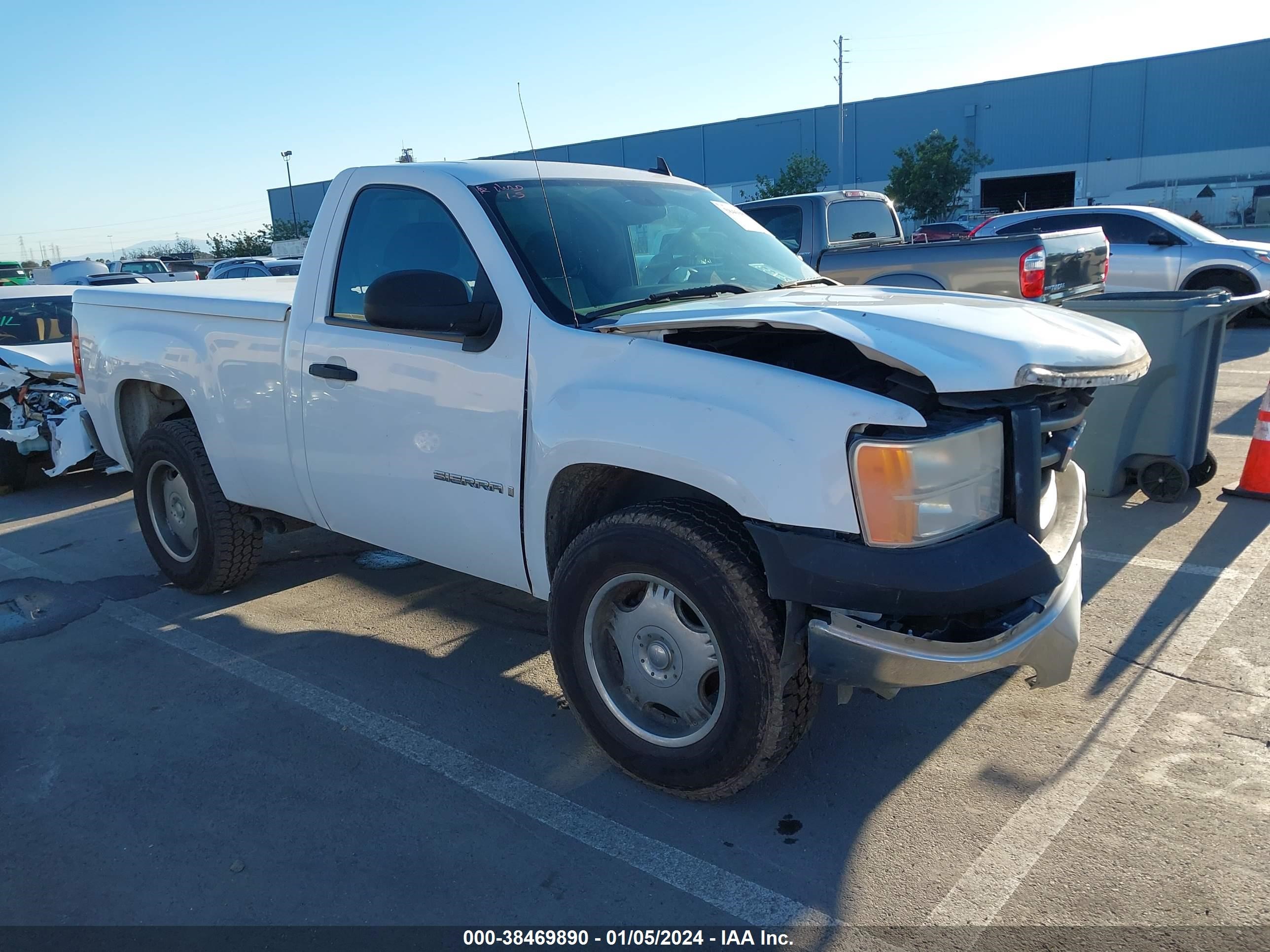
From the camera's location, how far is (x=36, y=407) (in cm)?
802

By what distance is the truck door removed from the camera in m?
3.55

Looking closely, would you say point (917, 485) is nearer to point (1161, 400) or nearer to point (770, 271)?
point (770, 271)

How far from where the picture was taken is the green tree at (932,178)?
40250 mm

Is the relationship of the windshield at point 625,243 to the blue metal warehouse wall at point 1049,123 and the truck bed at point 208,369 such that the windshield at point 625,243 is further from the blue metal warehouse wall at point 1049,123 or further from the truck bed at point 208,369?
the blue metal warehouse wall at point 1049,123

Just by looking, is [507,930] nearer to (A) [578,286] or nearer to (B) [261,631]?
(A) [578,286]

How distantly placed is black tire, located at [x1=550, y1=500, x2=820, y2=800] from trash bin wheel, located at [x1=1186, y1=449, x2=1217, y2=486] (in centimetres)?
471

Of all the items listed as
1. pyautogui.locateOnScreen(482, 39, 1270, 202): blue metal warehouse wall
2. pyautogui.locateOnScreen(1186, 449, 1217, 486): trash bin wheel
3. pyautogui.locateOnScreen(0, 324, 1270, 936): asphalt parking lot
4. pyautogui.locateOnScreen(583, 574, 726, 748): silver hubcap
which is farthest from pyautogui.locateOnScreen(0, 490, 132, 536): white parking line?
pyautogui.locateOnScreen(482, 39, 1270, 202): blue metal warehouse wall

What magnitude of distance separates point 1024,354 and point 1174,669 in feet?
6.65

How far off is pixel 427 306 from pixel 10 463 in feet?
21.2

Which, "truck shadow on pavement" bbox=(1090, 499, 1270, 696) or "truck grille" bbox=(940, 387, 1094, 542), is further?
"truck shadow on pavement" bbox=(1090, 499, 1270, 696)

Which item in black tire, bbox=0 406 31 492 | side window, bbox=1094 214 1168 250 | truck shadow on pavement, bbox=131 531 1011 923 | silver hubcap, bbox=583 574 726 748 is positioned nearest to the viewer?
truck shadow on pavement, bbox=131 531 1011 923

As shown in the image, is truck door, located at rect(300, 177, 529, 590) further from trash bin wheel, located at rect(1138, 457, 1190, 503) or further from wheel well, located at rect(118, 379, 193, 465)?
trash bin wheel, located at rect(1138, 457, 1190, 503)

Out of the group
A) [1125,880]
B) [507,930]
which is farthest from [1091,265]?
[507,930]

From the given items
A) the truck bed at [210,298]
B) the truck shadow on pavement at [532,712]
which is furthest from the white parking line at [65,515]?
the truck shadow on pavement at [532,712]
